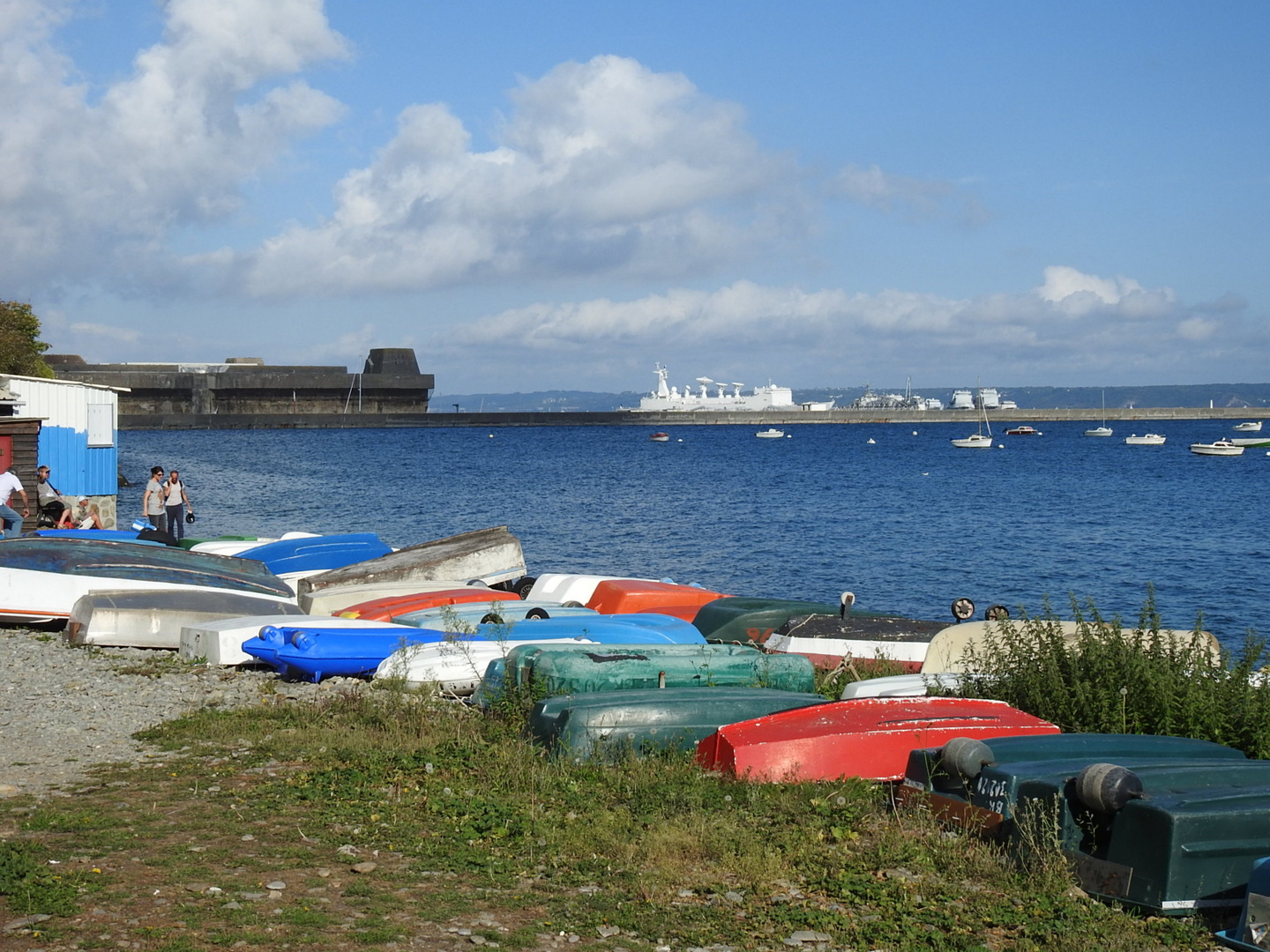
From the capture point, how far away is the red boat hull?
7.79 m

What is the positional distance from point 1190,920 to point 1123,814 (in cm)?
55

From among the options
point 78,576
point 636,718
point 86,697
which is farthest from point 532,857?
point 78,576

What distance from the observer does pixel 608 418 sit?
569 feet

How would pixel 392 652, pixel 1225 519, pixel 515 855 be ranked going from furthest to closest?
pixel 1225 519, pixel 392 652, pixel 515 855

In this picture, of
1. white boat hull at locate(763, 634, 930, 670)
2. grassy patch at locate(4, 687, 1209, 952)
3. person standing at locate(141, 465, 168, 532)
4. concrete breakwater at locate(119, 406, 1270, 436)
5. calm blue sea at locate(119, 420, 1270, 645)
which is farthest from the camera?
concrete breakwater at locate(119, 406, 1270, 436)

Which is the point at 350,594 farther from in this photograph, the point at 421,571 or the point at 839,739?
the point at 839,739

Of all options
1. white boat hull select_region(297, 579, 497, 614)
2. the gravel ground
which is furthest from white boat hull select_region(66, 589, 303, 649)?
white boat hull select_region(297, 579, 497, 614)

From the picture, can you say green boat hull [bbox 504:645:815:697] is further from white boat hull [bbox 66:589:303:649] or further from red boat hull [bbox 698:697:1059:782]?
white boat hull [bbox 66:589:303:649]

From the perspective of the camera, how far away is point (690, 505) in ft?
166

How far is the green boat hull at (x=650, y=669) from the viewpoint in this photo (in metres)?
9.66

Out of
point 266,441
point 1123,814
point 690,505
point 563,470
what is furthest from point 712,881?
point 266,441

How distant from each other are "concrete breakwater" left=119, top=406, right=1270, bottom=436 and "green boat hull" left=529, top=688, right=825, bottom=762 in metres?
128

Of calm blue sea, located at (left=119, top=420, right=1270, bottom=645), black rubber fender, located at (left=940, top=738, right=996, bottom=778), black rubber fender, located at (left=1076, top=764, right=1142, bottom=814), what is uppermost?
black rubber fender, located at (left=1076, top=764, right=1142, bottom=814)

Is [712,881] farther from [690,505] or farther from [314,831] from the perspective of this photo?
[690,505]
